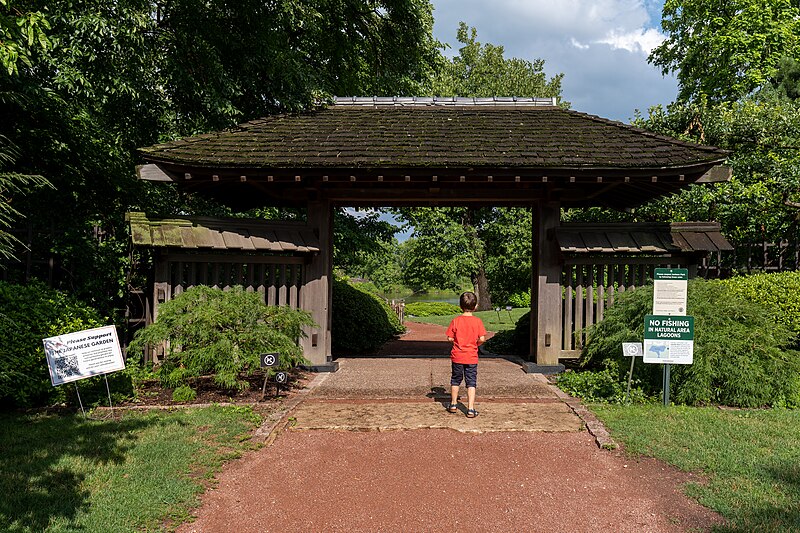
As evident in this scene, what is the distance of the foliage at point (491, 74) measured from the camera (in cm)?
2993

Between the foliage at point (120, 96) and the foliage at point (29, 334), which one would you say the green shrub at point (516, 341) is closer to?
the foliage at point (120, 96)

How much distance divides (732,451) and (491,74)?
30558 millimetres

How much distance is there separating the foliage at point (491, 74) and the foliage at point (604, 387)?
82.8 feet

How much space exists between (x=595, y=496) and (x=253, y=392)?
4420 mm

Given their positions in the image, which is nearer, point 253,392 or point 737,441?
point 737,441

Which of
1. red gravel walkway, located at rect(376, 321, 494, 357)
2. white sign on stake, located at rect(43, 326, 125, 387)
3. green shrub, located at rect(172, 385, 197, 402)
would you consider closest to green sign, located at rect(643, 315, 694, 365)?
red gravel walkway, located at rect(376, 321, 494, 357)

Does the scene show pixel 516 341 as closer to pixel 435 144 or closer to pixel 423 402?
pixel 435 144

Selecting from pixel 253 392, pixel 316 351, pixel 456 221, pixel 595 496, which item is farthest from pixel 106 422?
pixel 456 221

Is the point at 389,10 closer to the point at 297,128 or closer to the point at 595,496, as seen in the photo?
the point at 297,128

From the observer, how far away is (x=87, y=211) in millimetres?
8922

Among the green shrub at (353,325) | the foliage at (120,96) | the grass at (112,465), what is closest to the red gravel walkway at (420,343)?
the green shrub at (353,325)

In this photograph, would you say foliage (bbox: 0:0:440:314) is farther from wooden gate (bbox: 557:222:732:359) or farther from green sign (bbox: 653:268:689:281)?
green sign (bbox: 653:268:689:281)

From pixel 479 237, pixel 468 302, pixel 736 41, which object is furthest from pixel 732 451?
pixel 479 237

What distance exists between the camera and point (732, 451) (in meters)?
4.37
